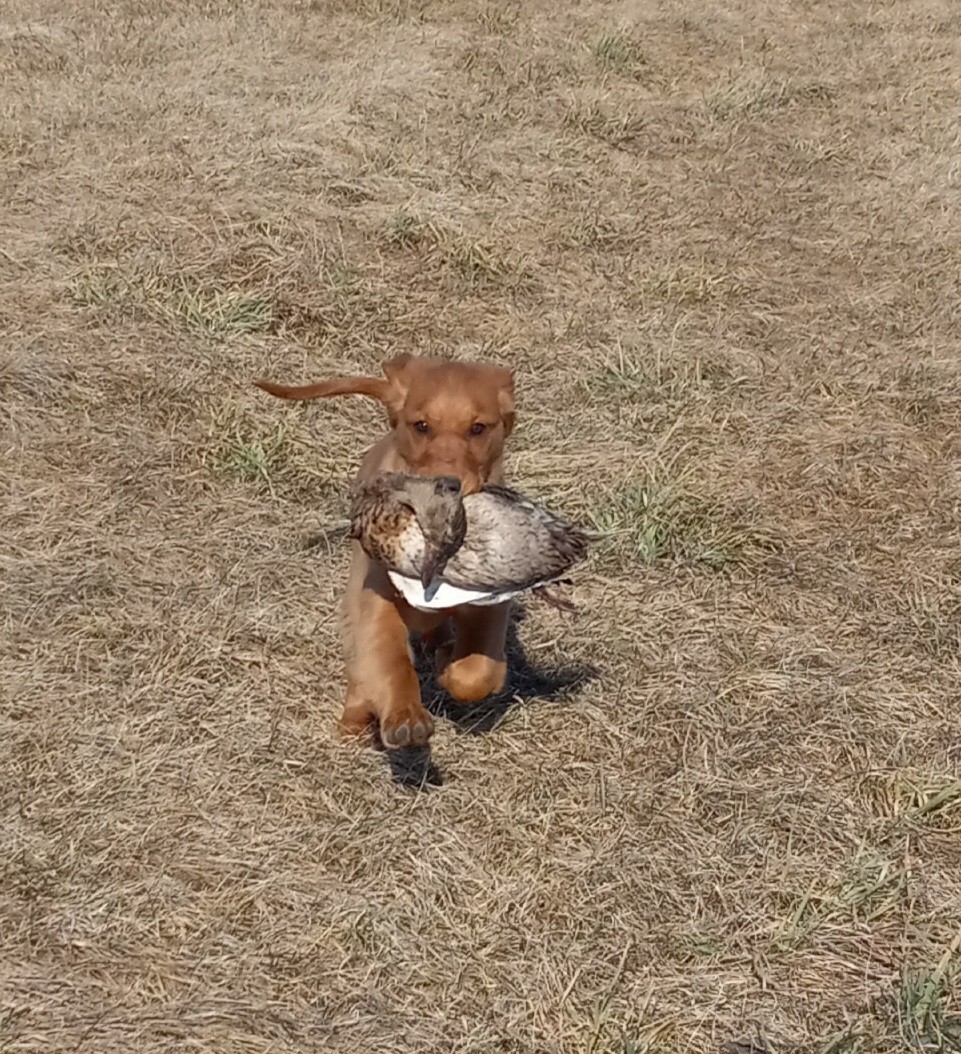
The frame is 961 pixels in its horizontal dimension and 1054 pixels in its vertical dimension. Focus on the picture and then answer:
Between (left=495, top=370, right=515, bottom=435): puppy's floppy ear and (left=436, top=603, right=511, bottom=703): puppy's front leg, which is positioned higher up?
(left=495, top=370, right=515, bottom=435): puppy's floppy ear

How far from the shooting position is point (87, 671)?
385 cm

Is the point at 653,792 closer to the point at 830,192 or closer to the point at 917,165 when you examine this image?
the point at 830,192

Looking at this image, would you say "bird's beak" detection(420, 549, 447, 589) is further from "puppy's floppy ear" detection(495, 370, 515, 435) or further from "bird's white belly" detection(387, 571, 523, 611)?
"puppy's floppy ear" detection(495, 370, 515, 435)

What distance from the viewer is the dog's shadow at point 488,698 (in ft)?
11.8

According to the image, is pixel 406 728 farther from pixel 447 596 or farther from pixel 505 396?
pixel 505 396

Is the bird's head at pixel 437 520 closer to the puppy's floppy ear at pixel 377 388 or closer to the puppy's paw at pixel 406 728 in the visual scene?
the puppy's paw at pixel 406 728

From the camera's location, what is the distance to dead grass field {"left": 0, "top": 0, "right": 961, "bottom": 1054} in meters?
3.03

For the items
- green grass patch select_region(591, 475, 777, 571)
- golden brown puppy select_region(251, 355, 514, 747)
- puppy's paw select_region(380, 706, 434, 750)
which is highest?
golden brown puppy select_region(251, 355, 514, 747)

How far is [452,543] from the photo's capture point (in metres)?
2.90

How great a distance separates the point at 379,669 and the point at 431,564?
0.57 m

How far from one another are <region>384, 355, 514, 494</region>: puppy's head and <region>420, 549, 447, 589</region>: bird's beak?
0.34 meters

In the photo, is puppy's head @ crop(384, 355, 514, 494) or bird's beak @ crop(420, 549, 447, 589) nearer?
bird's beak @ crop(420, 549, 447, 589)

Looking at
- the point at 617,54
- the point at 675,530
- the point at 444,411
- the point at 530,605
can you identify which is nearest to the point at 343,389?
the point at 444,411

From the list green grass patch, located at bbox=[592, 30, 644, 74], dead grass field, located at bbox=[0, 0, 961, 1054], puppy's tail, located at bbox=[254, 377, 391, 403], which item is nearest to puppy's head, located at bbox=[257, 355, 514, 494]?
puppy's tail, located at bbox=[254, 377, 391, 403]
